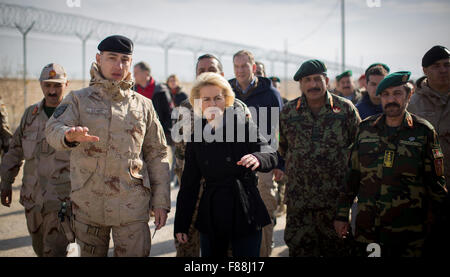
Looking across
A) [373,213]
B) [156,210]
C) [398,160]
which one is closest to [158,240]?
[156,210]

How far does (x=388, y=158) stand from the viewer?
2.87 m

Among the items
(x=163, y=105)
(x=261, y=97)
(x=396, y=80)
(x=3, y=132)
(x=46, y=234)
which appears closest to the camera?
(x=396, y=80)

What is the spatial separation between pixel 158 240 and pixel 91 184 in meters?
2.41

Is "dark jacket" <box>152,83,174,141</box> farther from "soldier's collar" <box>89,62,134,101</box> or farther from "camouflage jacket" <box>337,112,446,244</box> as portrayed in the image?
"camouflage jacket" <box>337,112,446,244</box>

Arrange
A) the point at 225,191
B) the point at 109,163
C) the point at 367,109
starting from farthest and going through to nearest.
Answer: the point at 367,109 < the point at 109,163 < the point at 225,191

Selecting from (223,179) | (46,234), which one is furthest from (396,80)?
(46,234)

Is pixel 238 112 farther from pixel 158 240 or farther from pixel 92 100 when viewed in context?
pixel 158 240

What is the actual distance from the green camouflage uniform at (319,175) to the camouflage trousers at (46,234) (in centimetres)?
228

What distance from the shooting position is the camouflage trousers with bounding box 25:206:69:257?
11.7 ft

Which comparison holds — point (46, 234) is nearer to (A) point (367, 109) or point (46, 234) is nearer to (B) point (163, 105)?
(B) point (163, 105)

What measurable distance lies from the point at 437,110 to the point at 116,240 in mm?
3313

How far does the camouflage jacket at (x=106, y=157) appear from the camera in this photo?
271 cm

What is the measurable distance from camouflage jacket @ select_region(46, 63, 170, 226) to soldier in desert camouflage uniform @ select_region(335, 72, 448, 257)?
1.83 m
